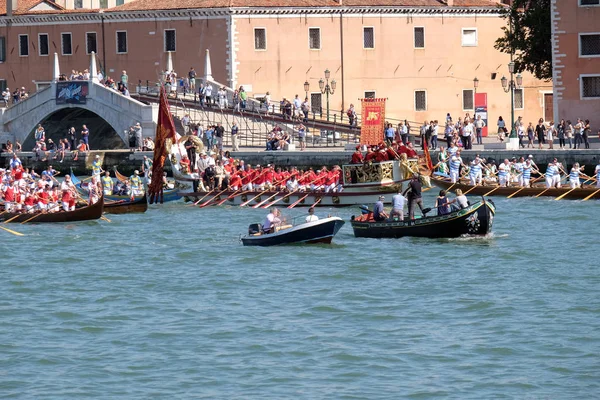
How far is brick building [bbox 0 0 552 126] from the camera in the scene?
65.8 m

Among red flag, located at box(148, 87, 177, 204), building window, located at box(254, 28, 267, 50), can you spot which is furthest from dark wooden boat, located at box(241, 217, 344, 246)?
building window, located at box(254, 28, 267, 50)

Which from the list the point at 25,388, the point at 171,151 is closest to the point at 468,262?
the point at 25,388

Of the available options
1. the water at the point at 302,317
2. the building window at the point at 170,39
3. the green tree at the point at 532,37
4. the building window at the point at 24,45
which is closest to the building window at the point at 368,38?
the green tree at the point at 532,37

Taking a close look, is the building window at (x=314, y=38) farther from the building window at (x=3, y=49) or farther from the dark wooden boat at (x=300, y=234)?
the dark wooden boat at (x=300, y=234)

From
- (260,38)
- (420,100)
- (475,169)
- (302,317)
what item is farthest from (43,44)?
(302,317)

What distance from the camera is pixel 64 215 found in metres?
41.2

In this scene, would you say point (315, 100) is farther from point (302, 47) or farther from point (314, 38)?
point (314, 38)

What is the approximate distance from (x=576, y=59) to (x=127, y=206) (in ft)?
69.7

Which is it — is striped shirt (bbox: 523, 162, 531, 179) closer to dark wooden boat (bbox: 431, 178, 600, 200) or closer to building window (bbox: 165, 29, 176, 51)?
dark wooden boat (bbox: 431, 178, 600, 200)

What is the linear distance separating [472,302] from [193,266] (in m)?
8.01

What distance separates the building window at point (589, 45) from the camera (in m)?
58.1

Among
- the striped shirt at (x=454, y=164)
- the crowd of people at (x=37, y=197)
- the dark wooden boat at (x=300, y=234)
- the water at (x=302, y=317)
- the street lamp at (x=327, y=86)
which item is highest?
the street lamp at (x=327, y=86)

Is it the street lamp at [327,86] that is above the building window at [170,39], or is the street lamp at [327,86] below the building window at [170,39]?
below

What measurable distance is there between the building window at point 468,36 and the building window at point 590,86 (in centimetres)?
1224
